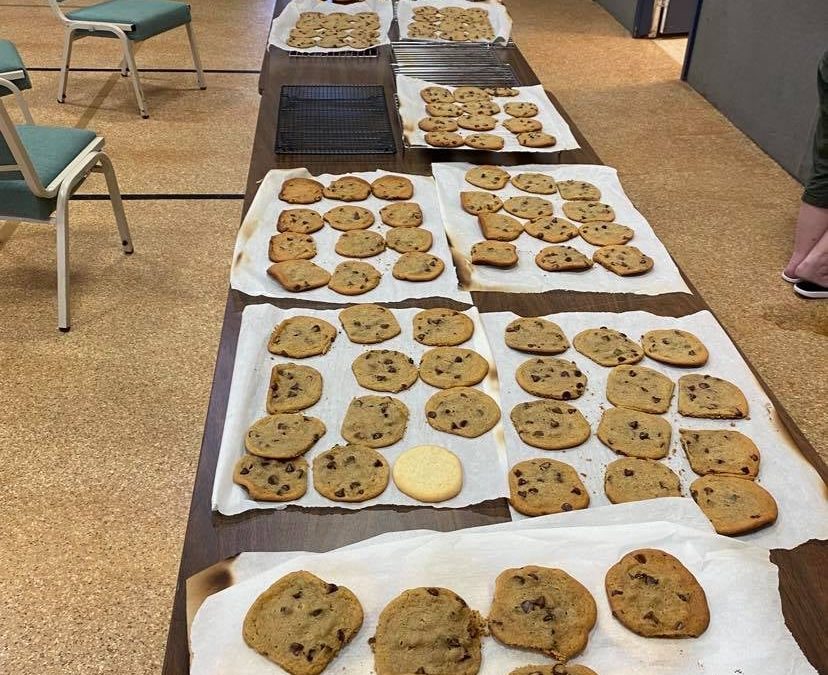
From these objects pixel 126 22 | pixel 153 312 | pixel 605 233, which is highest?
pixel 605 233

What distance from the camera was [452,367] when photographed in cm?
116

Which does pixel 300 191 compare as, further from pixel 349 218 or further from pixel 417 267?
pixel 417 267

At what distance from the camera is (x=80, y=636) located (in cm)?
136

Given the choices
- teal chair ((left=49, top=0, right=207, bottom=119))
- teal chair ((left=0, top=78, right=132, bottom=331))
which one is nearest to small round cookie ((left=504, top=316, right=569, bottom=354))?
teal chair ((left=0, top=78, right=132, bottom=331))

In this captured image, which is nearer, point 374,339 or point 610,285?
point 374,339

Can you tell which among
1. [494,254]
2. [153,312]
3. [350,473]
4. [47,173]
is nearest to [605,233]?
[494,254]

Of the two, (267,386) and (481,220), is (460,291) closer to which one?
(481,220)

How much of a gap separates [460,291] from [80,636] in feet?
3.18

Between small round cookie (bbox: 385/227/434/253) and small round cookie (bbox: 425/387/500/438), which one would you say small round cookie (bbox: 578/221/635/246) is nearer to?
small round cookie (bbox: 385/227/434/253)

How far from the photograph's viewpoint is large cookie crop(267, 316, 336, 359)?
117 cm

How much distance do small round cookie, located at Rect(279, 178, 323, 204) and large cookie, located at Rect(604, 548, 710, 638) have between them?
3.56 ft

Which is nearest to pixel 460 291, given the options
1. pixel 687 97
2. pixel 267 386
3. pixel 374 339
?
pixel 374 339

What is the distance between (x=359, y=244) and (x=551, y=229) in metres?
0.42

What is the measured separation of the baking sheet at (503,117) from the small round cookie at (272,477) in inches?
44.4
